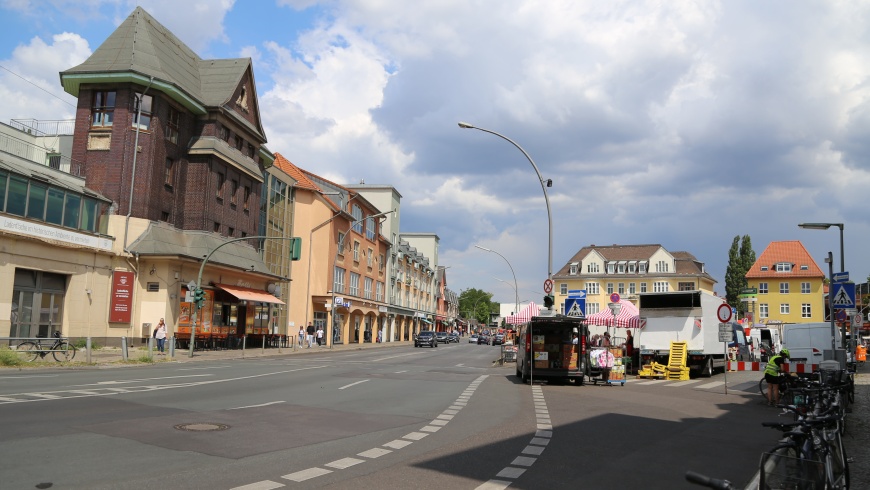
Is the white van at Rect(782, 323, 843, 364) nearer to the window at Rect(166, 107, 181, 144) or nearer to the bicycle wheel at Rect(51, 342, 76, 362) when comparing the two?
the bicycle wheel at Rect(51, 342, 76, 362)

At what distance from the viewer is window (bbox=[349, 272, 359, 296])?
66750 mm

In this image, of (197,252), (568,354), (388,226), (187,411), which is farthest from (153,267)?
(388,226)

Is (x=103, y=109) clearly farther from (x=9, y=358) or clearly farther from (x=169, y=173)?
(x=9, y=358)

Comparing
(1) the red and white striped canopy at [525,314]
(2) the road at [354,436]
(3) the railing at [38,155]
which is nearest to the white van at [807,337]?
(1) the red and white striped canopy at [525,314]

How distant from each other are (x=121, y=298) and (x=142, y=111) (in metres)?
10.4

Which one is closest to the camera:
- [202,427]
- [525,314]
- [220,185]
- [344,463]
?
[344,463]

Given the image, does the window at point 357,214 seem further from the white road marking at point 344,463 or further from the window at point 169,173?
the white road marking at point 344,463

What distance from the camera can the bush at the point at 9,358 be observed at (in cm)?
2236

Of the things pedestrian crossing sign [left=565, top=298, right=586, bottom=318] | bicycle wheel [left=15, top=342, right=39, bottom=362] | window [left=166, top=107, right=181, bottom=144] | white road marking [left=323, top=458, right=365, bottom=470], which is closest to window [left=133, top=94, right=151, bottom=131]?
window [left=166, top=107, right=181, bottom=144]

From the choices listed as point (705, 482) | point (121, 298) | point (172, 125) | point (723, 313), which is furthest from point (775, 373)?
point (172, 125)

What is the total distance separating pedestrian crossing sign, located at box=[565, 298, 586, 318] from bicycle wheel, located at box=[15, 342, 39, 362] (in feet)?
62.0

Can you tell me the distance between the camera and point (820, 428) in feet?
19.6

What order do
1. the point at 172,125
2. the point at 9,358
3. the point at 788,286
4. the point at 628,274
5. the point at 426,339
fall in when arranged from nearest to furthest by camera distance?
1. the point at 9,358
2. the point at 172,125
3. the point at 426,339
4. the point at 788,286
5. the point at 628,274

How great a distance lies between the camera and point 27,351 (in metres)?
23.9
